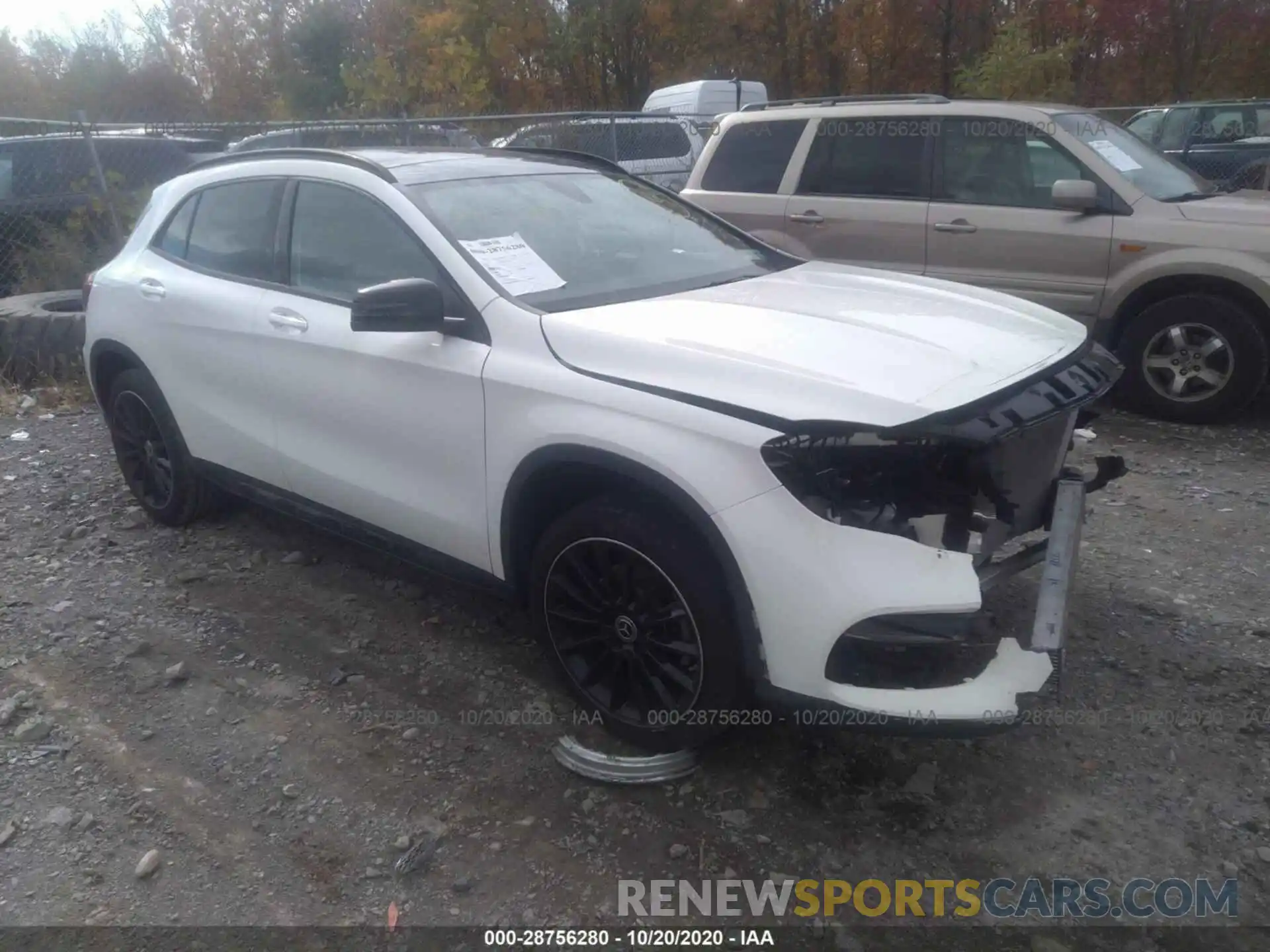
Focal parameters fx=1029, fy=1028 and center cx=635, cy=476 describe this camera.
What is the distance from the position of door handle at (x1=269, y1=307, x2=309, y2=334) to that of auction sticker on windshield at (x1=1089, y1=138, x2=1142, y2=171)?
15.7 ft

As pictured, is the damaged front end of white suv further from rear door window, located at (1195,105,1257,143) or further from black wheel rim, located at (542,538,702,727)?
rear door window, located at (1195,105,1257,143)

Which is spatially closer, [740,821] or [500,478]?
[740,821]

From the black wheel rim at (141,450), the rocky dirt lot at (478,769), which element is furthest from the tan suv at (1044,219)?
the black wheel rim at (141,450)

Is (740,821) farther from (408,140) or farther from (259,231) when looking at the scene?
(408,140)

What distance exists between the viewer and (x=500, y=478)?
10.4ft

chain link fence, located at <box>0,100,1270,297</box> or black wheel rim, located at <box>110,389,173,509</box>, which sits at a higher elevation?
chain link fence, located at <box>0,100,1270,297</box>

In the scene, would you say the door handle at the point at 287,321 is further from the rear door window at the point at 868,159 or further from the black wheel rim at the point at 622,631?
the rear door window at the point at 868,159

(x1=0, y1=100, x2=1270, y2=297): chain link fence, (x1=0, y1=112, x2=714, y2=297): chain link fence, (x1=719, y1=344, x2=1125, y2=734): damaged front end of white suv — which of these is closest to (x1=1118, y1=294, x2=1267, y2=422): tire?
(x1=0, y1=100, x2=1270, y2=297): chain link fence

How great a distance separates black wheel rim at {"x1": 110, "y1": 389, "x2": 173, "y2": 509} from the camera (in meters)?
4.88

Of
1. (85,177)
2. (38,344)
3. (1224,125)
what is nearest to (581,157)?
(38,344)

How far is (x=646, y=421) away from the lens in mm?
2773

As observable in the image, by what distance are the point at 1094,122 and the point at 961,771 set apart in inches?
195

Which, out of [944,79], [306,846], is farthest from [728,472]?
[944,79]

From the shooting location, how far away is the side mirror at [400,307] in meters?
3.11
